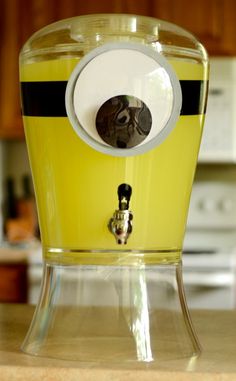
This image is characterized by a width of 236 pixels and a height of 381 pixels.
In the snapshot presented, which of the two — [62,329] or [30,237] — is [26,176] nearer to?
[30,237]

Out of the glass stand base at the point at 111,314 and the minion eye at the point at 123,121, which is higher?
the minion eye at the point at 123,121

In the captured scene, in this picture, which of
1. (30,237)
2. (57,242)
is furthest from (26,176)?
(57,242)

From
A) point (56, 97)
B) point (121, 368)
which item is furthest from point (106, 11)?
point (121, 368)

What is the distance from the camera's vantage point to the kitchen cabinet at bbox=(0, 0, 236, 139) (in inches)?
118

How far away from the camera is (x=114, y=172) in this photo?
2.50 feet

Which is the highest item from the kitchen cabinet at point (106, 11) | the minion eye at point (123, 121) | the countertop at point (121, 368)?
the minion eye at point (123, 121)

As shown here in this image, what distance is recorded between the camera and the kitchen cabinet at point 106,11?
3.01 metres

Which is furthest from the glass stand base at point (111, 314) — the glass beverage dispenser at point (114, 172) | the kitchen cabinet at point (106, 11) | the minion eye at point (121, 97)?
the kitchen cabinet at point (106, 11)

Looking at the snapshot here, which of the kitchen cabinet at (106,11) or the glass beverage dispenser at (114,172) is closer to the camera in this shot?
the glass beverage dispenser at (114,172)

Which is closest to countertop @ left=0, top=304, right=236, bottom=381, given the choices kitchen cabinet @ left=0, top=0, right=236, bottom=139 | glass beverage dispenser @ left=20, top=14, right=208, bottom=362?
glass beverage dispenser @ left=20, top=14, right=208, bottom=362

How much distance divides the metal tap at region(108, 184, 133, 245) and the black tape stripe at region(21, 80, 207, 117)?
9 cm

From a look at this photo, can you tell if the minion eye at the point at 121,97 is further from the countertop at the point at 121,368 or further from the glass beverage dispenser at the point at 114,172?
the countertop at the point at 121,368

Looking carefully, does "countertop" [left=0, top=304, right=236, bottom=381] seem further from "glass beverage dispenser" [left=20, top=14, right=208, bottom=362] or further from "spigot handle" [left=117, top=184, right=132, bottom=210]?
"spigot handle" [left=117, top=184, right=132, bottom=210]

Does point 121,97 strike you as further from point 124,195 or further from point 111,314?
point 111,314
